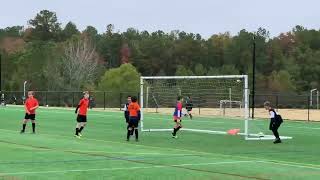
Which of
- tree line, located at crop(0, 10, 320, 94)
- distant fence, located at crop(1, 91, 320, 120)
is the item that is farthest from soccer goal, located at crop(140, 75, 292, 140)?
tree line, located at crop(0, 10, 320, 94)

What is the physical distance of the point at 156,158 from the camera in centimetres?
1747

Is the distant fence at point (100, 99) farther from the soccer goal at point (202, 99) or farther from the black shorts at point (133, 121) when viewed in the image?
the black shorts at point (133, 121)

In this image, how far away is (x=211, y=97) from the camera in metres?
43.6

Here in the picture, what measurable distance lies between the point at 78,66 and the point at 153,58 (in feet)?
69.0

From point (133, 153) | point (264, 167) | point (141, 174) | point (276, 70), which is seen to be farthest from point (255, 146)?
point (276, 70)

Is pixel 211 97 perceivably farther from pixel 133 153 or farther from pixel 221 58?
pixel 221 58

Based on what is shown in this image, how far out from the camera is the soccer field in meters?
14.0

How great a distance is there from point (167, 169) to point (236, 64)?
103 metres

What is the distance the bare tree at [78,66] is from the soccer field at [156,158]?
73657 millimetres

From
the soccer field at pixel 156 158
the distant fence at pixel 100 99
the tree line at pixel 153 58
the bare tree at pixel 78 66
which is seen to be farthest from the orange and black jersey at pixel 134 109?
the bare tree at pixel 78 66

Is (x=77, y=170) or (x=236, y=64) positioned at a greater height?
(x=236, y=64)

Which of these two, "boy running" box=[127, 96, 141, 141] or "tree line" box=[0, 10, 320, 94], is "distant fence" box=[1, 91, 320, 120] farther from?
"boy running" box=[127, 96, 141, 141]

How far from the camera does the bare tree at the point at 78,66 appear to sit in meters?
99.8

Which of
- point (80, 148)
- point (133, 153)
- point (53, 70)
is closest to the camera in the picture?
point (133, 153)
